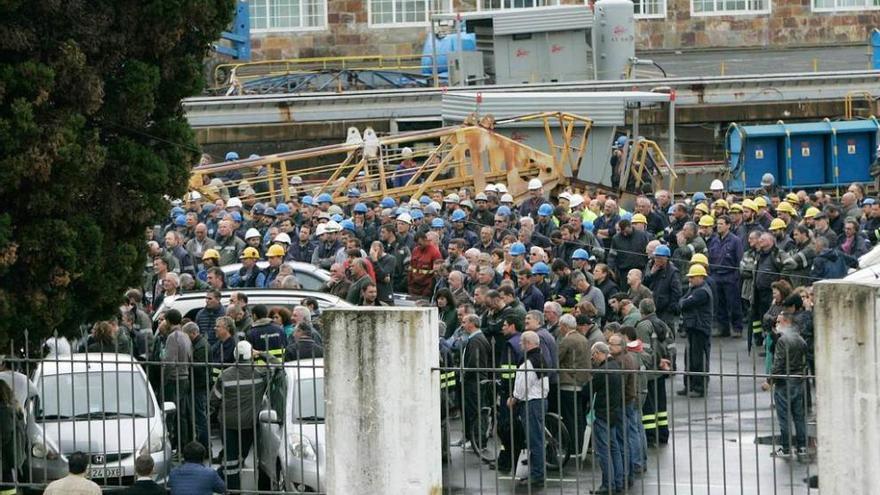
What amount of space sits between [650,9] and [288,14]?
1073cm

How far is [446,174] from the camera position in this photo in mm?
36188

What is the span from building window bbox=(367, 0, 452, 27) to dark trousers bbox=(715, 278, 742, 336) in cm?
3409

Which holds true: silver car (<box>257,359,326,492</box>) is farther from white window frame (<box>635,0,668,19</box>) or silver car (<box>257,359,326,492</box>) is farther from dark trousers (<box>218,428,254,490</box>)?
white window frame (<box>635,0,668,19</box>)

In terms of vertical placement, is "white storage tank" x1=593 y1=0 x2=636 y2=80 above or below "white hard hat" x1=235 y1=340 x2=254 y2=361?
above

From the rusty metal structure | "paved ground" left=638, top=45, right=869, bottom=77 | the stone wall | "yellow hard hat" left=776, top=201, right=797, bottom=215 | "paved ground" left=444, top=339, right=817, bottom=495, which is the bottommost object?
"paved ground" left=444, top=339, right=817, bottom=495

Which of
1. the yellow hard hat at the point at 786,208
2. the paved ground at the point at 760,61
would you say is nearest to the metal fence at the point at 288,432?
the yellow hard hat at the point at 786,208

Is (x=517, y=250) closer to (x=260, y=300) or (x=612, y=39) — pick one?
(x=260, y=300)

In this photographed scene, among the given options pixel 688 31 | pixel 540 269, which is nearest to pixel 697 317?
pixel 540 269

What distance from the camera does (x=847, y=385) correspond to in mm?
13195

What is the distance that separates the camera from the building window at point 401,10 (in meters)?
59.9

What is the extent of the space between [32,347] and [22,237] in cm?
135

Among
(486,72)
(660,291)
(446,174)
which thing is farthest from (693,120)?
(660,291)

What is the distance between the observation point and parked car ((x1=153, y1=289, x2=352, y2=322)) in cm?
2311

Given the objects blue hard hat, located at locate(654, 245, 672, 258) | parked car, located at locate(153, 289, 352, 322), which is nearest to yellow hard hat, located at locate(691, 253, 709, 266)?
blue hard hat, located at locate(654, 245, 672, 258)
